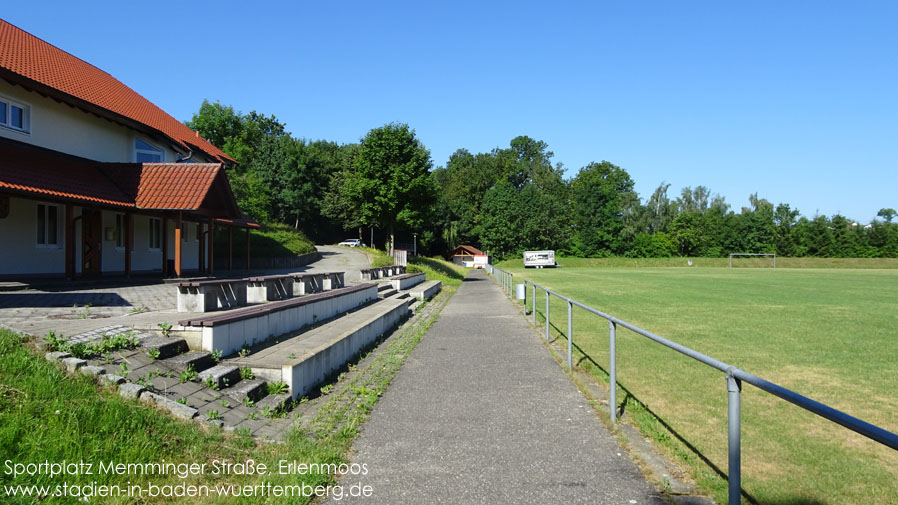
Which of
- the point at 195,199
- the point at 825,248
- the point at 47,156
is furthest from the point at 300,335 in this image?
the point at 825,248

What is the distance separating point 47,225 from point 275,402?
14.0 m

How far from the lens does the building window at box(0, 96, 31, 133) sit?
14.4m

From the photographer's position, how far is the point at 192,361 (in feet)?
19.1

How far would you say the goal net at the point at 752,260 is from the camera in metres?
85.1

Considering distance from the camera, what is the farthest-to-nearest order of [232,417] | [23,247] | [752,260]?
[752,260] → [23,247] → [232,417]

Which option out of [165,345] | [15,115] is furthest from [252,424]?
[15,115]

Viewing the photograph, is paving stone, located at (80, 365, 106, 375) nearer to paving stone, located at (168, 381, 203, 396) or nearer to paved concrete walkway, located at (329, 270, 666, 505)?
paving stone, located at (168, 381, 203, 396)

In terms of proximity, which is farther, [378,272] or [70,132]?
[378,272]

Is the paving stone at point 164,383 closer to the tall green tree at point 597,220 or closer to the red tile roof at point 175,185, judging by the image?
the red tile roof at point 175,185

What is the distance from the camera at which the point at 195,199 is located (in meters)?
16.8

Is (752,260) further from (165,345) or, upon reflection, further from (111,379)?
(111,379)

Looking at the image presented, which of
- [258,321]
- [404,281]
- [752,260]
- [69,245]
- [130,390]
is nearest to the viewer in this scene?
[130,390]

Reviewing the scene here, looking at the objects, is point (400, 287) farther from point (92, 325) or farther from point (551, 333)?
point (92, 325)

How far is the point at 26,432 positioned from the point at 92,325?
3603mm
